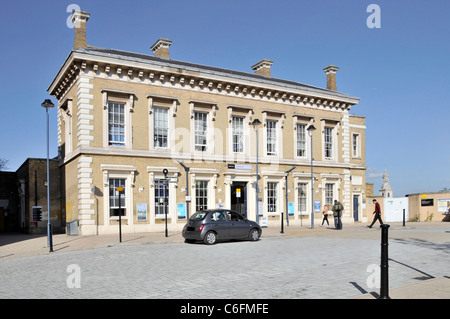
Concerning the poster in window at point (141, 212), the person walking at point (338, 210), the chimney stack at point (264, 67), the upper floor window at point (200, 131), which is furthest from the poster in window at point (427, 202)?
the poster in window at point (141, 212)

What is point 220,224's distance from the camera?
18.4 m

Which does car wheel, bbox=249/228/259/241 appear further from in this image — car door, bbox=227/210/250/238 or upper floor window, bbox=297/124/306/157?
upper floor window, bbox=297/124/306/157

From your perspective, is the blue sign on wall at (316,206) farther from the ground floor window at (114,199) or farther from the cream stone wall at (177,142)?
the ground floor window at (114,199)

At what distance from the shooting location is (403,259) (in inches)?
481

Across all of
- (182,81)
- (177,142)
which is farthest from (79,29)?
(177,142)

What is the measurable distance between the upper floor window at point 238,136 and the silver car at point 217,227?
448 inches

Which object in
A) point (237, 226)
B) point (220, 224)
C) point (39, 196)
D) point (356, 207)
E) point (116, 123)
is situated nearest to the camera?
point (220, 224)

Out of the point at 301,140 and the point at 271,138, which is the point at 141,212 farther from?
the point at 301,140

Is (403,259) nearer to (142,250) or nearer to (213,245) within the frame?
(213,245)

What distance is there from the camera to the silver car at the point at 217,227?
18078 millimetres

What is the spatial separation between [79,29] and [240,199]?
50.2ft

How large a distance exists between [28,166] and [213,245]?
56.1 ft

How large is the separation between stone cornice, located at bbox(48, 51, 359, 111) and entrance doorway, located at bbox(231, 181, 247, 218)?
6.20 metres

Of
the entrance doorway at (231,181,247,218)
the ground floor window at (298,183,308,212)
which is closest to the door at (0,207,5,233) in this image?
the entrance doorway at (231,181,247,218)
